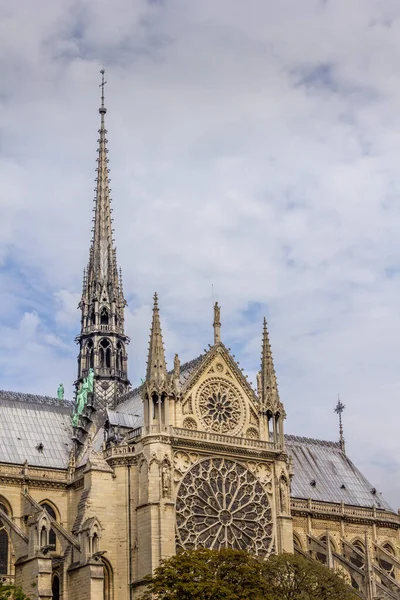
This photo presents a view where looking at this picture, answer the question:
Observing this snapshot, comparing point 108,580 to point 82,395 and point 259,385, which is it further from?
point 82,395

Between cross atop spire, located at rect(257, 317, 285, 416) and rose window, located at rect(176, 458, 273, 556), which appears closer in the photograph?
rose window, located at rect(176, 458, 273, 556)

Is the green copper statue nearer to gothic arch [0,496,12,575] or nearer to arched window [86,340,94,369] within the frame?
arched window [86,340,94,369]

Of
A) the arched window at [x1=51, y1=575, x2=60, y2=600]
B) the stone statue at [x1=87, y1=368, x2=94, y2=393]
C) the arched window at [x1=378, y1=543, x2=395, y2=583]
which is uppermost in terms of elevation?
the stone statue at [x1=87, y1=368, x2=94, y2=393]

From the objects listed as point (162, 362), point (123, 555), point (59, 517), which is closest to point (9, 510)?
point (59, 517)

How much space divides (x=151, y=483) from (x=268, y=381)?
41.0ft

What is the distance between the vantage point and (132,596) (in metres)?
65.1

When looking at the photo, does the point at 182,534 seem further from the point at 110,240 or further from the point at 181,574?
the point at 110,240

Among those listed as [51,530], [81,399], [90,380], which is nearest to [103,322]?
[90,380]

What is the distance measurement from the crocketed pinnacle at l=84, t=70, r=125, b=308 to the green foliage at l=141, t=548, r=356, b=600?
30875 mm


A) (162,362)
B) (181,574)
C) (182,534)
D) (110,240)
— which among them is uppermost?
(110,240)

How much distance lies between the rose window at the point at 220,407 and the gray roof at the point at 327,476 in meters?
15.1

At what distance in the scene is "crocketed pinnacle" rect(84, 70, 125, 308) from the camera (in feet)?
288

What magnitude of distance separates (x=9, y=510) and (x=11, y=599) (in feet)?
28.7

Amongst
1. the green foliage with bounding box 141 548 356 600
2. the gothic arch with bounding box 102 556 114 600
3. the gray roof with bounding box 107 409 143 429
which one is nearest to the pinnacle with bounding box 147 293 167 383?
the gray roof with bounding box 107 409 143 429
